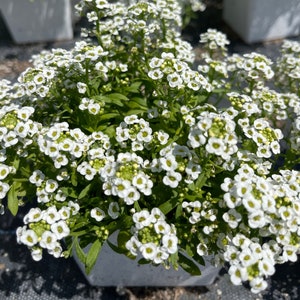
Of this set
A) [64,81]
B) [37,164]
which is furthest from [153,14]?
[37,164]

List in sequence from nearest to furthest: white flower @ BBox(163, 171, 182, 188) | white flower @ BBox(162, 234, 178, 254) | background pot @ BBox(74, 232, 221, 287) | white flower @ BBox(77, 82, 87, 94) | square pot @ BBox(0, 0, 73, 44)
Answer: white flower @ BBox(162, 234, 178, 254) < white flower @ BBox(163, 171, 182, 188) < white flower @ BBox(77, 82, 87, 94) < background pot @ BBox(74, 232, 221, 287) < square pot @ BBox(0, 0, 73, 44)

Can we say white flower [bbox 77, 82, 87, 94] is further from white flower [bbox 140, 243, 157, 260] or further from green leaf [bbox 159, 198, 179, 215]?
white flower [bbox 140, 243, 157, 260]

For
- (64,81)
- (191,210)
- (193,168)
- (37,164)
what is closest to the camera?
(193,168)

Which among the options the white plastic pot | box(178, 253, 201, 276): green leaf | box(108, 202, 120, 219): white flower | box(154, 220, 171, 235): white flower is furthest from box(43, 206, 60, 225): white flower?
the white plastic pot

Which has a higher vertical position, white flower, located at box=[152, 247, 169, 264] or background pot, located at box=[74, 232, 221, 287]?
white flower, located at box=[152, 247, 169, 264]

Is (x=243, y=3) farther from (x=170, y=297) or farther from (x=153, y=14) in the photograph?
(x=170, y=297)

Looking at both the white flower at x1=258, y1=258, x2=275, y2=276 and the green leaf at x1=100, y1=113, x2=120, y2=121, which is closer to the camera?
the white flower at x1=258, y1=258, x2=275, y2=276

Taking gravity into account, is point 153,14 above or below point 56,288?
above

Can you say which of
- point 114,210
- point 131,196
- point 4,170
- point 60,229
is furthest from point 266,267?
point 4,170
